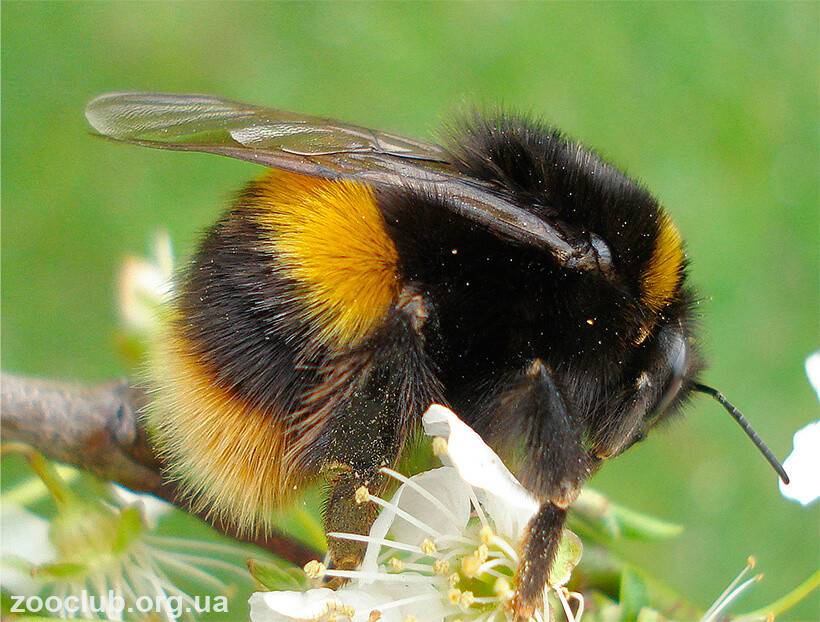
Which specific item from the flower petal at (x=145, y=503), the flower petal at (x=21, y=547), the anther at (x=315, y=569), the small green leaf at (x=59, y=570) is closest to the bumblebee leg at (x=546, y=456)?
the anther at (x=315, y=569)

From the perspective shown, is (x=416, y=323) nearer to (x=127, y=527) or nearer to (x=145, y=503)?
(x=127, y=527)

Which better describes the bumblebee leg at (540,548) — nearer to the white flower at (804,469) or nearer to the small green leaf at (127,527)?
the white flower at (804,469)

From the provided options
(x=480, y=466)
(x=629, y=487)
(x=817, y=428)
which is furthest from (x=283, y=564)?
(x=629, y=487)

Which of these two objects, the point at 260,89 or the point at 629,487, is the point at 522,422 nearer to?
the point at 629,487

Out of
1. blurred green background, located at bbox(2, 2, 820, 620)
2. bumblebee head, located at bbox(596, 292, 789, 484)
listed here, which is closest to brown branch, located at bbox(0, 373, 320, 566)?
bumblebee head, located at bbox(596, 292, 789, 484)

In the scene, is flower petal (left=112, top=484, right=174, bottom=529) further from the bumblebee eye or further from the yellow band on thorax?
the bumblebee eye
